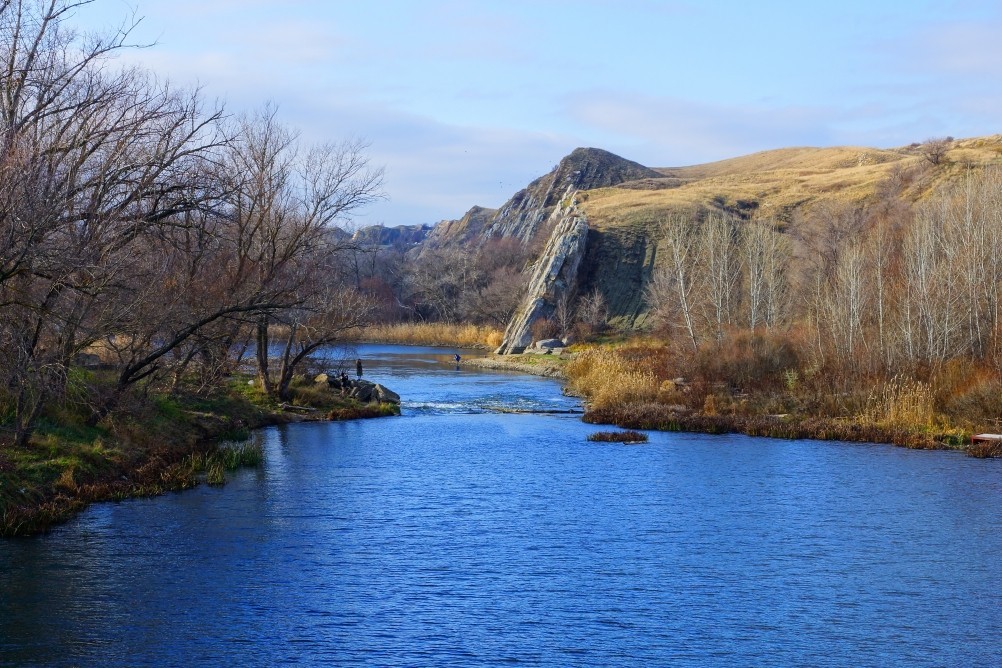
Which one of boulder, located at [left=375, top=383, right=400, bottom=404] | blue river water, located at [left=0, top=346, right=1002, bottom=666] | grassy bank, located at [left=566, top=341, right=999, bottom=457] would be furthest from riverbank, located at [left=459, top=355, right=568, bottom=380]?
blue river water, located at [left=0, top=346, right=1002, bottom=666]

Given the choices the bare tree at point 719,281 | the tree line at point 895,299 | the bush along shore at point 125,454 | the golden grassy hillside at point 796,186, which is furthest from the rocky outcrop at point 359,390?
the golden grassy hillside at point 796,186

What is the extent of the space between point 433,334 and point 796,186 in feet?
134

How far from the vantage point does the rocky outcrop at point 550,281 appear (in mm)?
78250

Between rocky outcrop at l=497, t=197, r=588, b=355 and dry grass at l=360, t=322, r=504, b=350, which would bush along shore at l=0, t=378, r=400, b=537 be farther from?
dry grass at l=360, t=322, r=504, b=350

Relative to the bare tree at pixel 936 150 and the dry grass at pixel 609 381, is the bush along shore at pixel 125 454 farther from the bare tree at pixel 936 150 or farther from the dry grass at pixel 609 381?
the bare tree at pixel 936 150

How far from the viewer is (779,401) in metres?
38.0

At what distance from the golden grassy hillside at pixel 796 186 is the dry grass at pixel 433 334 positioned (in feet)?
50.6

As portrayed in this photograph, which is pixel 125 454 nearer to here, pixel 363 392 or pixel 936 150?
pixel 363 392

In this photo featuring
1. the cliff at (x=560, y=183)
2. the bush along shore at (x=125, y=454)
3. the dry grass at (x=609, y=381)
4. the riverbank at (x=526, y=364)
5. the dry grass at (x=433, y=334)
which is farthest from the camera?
the cliff at (x=560, y=183)

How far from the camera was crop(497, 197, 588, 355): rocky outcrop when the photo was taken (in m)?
78.2

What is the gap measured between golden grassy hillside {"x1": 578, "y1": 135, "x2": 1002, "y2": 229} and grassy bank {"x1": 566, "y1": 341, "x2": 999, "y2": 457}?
133 feet

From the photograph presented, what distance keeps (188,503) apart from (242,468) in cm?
489

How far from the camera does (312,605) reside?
1515 cm

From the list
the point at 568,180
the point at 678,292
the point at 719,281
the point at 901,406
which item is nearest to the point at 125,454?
the point at 901,406
